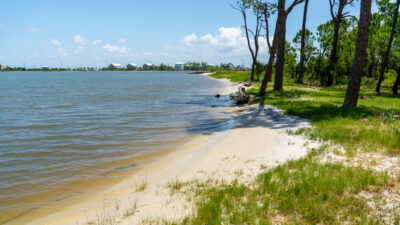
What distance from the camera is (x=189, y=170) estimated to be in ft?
24.2

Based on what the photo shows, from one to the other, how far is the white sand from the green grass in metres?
0.54

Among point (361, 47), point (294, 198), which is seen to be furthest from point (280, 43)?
point (294, 198)

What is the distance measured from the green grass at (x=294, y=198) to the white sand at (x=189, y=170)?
54 centimetres

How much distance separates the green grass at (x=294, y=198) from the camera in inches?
163

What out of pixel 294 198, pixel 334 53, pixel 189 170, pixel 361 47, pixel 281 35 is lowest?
A: pixel 189 170

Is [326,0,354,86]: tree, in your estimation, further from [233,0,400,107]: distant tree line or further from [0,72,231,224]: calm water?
[0,72,231,224]: calm water

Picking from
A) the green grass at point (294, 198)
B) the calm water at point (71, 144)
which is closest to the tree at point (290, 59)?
the calm water at point (71, 144)

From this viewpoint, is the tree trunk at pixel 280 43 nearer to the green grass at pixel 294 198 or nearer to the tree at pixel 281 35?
the tree at pixel 281 35

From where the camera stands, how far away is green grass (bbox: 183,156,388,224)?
4141mm

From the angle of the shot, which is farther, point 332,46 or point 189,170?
point 332,46

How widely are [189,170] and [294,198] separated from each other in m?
3.44

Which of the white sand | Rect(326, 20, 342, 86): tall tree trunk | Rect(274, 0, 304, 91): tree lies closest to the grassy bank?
the white sand

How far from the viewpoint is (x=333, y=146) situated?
7512 mm

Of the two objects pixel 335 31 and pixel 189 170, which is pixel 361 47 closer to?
pixel 189 170
